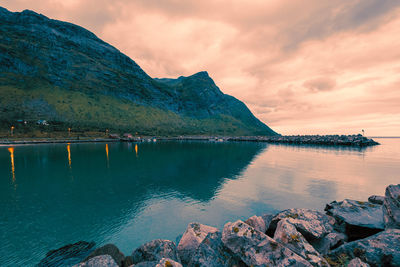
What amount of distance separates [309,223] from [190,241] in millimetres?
6204

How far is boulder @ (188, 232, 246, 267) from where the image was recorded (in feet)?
21.5

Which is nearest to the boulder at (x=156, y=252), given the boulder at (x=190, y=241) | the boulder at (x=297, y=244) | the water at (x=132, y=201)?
the boulder at (x=190, y=241)

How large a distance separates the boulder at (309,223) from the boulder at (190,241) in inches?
154

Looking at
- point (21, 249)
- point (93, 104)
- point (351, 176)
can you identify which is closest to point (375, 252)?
point (21, 249)

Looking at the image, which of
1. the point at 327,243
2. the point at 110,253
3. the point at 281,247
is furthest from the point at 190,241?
the point at 327,243

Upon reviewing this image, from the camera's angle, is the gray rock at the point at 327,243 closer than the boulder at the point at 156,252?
No

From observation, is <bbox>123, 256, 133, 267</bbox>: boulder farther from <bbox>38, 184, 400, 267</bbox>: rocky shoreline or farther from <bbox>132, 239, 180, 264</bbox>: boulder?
<bbox>132, 239, 180, 264</bbox>: boulder

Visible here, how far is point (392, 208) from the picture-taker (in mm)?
8516

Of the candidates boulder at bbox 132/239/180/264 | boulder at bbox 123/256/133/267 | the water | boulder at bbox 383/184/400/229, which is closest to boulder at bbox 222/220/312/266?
boulder at bbox 132/239/180/264

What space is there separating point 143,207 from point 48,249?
7830 millimetres

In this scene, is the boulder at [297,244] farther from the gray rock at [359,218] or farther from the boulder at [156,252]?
the gray rock at [359,218]

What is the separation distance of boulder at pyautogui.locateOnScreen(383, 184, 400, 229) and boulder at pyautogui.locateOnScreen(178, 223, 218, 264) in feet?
27.8

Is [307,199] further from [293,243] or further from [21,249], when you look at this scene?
[21,249]

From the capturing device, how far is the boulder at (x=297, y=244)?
5.97 metres
